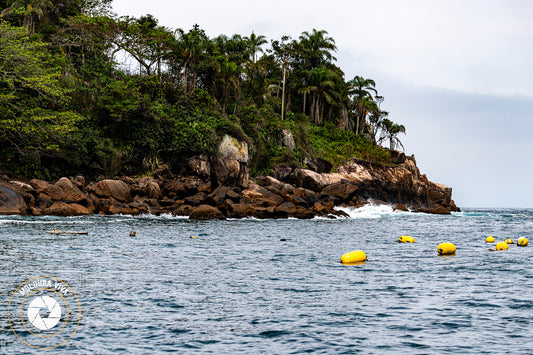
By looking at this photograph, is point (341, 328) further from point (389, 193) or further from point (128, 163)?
point (389, 193)

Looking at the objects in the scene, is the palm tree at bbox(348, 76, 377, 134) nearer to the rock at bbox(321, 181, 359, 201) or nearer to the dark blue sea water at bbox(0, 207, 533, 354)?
the rock at bbox(321, 181, 359, 201)

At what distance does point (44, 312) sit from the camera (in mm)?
9891

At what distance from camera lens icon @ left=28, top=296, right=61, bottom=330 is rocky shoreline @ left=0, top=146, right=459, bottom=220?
2186cm

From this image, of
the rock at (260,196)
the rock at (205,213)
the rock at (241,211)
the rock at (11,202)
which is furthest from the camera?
the rock at (260,196)

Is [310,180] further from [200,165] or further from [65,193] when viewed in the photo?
[65,193]

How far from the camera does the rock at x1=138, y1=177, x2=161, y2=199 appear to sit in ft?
126

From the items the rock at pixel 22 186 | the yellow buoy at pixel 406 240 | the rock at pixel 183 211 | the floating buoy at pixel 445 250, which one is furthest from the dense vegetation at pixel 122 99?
the floating buoy at pixel 445 250

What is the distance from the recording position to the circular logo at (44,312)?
8367 mm

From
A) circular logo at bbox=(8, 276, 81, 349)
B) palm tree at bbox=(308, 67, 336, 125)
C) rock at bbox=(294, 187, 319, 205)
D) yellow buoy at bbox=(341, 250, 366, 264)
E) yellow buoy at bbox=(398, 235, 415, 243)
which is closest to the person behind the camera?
circular logo at bbox=(8, 276, 81, 349)

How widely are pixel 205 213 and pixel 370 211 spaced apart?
2175 cm

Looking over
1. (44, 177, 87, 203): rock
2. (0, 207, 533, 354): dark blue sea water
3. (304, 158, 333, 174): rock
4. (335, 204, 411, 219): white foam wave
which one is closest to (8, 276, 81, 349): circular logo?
(0, 207, 533, 354): dark blue sea water

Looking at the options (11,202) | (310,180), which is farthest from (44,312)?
(310,180)

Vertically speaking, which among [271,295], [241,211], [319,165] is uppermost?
[319,165]

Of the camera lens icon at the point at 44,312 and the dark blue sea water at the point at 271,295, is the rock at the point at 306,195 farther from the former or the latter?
the camera lens icon at the point at 44,312
